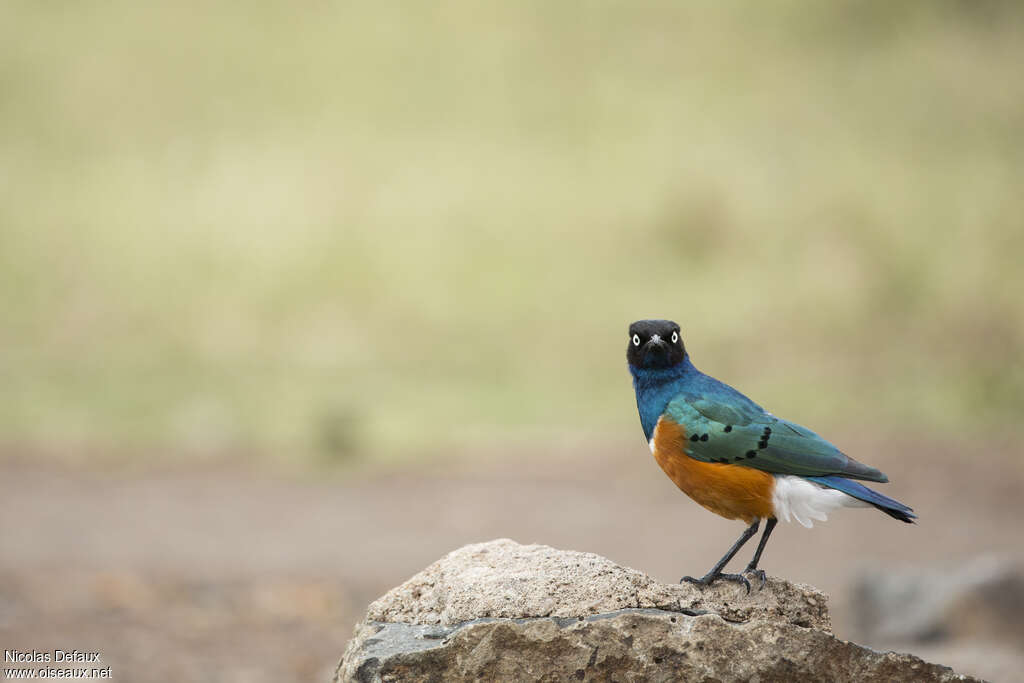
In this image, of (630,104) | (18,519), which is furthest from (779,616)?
(630,104)

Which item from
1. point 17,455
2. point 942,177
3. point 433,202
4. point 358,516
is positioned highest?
point 433,202

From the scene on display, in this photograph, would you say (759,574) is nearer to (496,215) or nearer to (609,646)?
(609,646)

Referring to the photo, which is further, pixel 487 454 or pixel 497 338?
pixel 497 338

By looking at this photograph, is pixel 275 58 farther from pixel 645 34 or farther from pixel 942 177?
pixel 942 177

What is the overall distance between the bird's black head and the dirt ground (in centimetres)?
320

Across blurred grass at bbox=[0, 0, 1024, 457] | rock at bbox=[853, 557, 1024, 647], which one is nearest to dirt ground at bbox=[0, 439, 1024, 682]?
rock at bbox=[853, 557, 1024, 647]

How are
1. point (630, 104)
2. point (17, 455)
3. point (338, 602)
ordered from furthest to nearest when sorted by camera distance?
point (630, 104), point (17, 455), point (338, 602)

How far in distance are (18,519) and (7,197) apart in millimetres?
11325

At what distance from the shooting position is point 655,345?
3.62m

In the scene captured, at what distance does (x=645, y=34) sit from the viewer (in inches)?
862

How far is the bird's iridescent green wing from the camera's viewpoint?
11.5 ft

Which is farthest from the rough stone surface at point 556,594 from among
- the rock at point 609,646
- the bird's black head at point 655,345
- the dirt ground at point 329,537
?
the dirt ground at point 329,537

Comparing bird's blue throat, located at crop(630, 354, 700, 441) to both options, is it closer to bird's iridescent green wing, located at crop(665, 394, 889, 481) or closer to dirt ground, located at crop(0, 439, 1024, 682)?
bird's iridescent green wing, located at crop(665, 394, 889, 481)

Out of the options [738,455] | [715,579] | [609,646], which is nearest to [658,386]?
[738,455]
